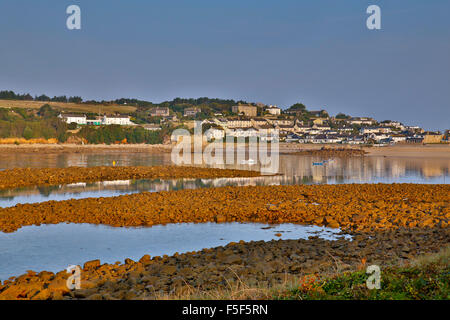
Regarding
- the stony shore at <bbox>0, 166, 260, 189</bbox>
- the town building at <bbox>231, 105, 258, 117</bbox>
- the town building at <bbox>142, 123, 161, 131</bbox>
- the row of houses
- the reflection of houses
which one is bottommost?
the reflection of houses

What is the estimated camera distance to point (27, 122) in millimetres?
98875

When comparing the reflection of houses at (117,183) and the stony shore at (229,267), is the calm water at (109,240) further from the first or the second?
the reflection of houses at (117,183)

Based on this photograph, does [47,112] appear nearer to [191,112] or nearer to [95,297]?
[191,112]

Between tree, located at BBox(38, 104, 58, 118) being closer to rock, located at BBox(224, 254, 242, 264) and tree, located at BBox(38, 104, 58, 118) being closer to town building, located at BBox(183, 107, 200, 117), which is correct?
town building, located at BBox(183, 107, 200, 117)

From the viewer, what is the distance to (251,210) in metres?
18.9

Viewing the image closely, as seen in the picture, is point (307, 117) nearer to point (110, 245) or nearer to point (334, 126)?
point (334, 126)

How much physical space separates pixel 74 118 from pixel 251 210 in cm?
10743

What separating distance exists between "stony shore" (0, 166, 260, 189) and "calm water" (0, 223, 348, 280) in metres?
15.9

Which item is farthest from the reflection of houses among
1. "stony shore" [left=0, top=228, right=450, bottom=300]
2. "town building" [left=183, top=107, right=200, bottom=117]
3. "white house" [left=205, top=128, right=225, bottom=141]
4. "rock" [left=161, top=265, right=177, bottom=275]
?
"town building" [left=183, top=107, right=200, bottom=117]

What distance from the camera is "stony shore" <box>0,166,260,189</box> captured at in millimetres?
31344

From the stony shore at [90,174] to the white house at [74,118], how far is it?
8116cm

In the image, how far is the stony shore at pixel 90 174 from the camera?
3134 centimetres

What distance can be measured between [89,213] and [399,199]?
48.7 ft

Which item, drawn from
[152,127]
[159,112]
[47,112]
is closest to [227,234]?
[152,127]
